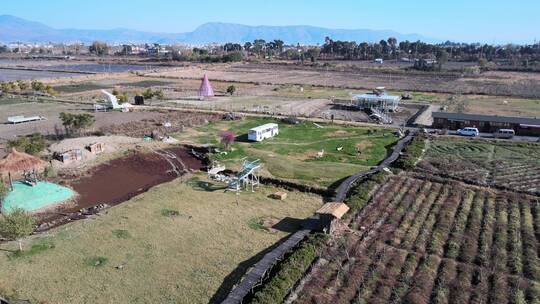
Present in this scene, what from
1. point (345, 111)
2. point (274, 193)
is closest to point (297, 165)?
point (274, 193)

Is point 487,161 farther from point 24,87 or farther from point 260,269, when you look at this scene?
point 24,87

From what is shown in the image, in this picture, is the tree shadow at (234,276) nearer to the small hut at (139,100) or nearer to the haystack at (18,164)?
the haystack at (18,164)

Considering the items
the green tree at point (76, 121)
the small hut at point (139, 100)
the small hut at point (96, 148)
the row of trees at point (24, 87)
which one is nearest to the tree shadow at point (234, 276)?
the small hut at point (96, 148)

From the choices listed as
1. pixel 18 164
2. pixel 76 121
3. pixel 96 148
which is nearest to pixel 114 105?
pixel 76 121

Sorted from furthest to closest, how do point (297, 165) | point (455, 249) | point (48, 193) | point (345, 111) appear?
point (345, 111), point (297, 165), point (48, 193), point (455, 249)

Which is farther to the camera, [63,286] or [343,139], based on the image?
[343,139]

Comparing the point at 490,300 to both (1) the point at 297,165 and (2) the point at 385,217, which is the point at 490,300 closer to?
(2) the point at 385,217

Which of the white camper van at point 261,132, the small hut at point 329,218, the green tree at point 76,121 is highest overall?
the green tree at point 76,121
